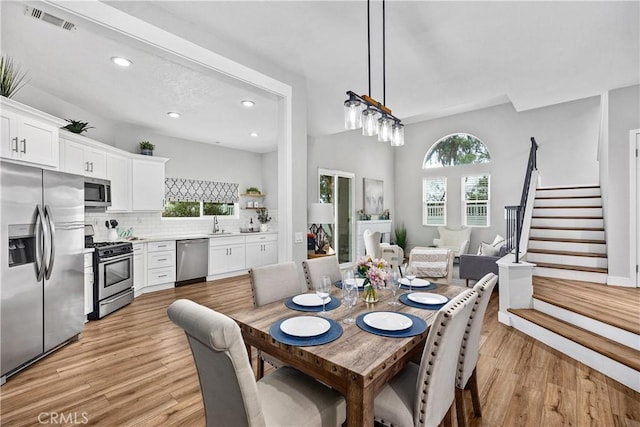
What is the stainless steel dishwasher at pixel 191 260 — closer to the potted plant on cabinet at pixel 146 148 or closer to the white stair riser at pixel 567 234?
the potted plant on cabinet at pixel 146 148

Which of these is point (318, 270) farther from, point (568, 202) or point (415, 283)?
point (568, 202)

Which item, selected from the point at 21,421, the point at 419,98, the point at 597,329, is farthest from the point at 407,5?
the point at 21,421

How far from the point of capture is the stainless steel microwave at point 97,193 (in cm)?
379

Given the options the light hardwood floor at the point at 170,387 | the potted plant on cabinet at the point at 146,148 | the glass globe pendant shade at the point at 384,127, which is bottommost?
the light hardwood floor at the point at 170,387

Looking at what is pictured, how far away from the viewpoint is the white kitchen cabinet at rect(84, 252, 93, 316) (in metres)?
3.40

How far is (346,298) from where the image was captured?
5.57ft

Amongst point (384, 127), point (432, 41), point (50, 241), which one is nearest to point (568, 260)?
point (432, 41)

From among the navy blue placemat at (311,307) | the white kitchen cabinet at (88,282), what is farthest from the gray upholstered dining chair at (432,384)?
the white kitchen cabinet at (88,282)

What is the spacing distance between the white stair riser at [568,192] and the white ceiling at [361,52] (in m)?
1.85

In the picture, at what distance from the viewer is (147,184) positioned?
497cm

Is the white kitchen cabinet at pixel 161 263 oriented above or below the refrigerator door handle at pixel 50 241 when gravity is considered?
below

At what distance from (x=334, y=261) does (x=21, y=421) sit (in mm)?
2332

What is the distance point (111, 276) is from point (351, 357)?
375cm

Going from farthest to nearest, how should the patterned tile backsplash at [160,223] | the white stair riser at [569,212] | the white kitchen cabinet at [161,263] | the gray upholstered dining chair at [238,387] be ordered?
the white kitchen cabinet at [161,263]
the patterned tile backsplash at [160,223]
the white stair riser at [569,212]
the gray upholstered dining chair at [238,387]
